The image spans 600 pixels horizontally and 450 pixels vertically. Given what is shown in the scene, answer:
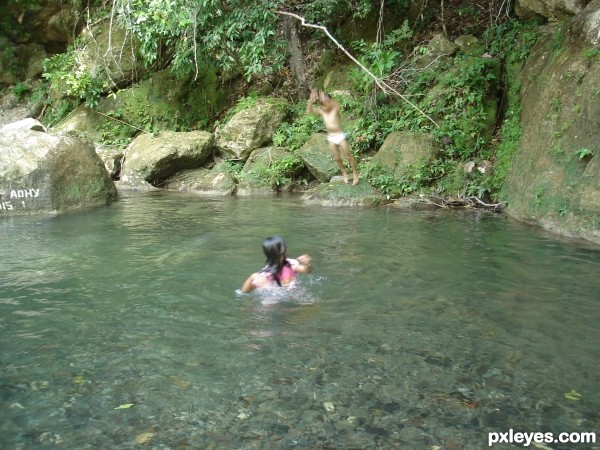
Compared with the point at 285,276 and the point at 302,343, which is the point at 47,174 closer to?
the point at 285,276

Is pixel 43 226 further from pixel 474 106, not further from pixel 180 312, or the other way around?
pixel 474 106

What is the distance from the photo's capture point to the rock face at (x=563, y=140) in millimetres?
7708

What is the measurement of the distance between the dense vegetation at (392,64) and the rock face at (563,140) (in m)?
0.55

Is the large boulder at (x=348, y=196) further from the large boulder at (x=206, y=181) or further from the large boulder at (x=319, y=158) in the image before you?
the large boulder at (x=206, y=181)

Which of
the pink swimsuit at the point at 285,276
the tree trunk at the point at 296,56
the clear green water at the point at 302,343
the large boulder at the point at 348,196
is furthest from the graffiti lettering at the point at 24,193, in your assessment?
the tree trunk at the point at 296,56

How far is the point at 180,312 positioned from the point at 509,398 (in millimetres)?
2922

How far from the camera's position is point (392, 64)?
40.2ft

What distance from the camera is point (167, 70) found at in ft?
54.7

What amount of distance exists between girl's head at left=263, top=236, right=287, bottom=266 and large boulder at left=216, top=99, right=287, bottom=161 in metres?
8.87

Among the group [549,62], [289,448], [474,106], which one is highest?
[549,62]

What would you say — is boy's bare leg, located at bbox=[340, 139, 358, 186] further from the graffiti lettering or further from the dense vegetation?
the graffiti lettering

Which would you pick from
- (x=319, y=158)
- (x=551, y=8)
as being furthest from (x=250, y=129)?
(x=551, y=8)

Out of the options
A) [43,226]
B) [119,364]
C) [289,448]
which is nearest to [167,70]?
[43,226]

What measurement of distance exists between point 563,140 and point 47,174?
8977 mm
